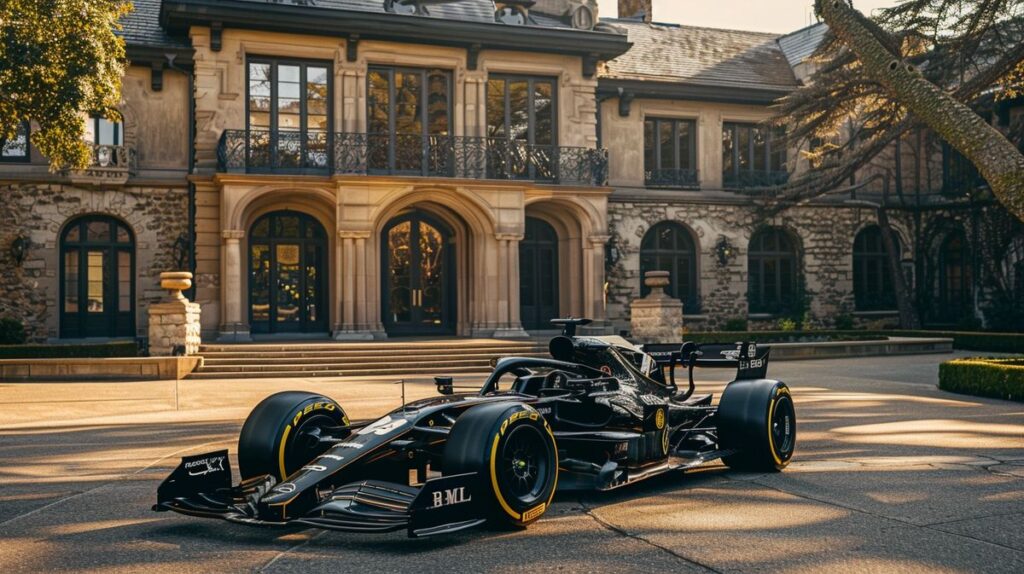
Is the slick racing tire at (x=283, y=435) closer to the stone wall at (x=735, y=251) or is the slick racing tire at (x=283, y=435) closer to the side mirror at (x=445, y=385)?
the side mirror at (x=445, y=385)

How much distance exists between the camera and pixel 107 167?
76.9 ft

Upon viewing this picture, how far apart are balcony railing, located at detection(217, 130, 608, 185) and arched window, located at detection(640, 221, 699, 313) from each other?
11.1 feet

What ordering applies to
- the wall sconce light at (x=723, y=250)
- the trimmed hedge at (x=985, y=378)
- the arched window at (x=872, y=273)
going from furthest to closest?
the arched window at (x=872, y=273)
the wall sconce light at (x=723, y=250)
the trimmed hedge at (x=985, y=378)

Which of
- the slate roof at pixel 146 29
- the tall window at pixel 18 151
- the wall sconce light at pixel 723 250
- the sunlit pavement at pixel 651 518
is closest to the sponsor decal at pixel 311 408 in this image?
the sunlit pavement at pixel 651 518

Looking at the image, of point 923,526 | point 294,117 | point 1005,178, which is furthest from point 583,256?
point 923,526

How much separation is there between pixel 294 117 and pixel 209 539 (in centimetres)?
1947

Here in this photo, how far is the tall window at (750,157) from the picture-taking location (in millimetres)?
29641

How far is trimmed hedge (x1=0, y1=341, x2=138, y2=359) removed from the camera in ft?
65.2

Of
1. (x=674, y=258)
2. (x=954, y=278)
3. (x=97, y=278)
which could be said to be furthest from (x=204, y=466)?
(x=954, y=278)

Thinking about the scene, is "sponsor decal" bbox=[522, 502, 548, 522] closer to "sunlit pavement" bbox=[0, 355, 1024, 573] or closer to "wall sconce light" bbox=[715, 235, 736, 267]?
"sunlit pavement" bbox=[0, 355, 1024, 573]

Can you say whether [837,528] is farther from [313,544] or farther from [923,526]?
[313,544]

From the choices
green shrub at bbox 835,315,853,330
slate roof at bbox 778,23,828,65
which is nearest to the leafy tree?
green shrub at bbox 835,315,853,330

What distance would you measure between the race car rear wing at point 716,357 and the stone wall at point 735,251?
18265 mm

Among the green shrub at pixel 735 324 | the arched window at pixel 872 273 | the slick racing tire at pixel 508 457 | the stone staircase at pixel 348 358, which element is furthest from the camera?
the arched window at pixel 872 273
